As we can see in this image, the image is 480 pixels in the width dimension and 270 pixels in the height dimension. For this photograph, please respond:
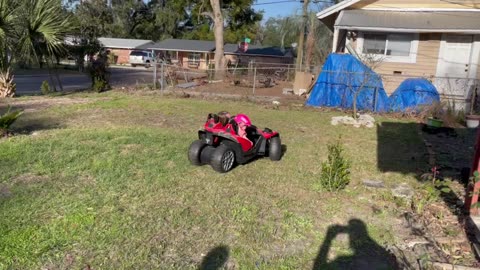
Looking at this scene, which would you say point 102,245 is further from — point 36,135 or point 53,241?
point 36,135

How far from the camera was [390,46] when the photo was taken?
1463cm

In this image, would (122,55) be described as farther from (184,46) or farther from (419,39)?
(419,39)

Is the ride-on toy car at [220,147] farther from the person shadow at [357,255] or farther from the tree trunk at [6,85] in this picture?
the tree trunk at [6,85]

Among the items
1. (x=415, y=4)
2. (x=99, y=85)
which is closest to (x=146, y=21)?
(x=99, y=85)

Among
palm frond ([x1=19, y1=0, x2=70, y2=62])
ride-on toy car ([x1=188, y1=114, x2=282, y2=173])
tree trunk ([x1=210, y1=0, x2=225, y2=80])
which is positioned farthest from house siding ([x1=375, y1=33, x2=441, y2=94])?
palm frond ([x1=19, y1=0, x2=70, y2=62])

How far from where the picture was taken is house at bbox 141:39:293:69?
158ft

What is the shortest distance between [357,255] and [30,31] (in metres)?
12.9

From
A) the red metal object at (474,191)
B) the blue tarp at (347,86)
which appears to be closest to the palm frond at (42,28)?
the blue tarp at (347,86)

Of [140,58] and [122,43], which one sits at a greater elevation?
[122,43]

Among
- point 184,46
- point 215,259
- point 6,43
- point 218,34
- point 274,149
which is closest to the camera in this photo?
point 215,259

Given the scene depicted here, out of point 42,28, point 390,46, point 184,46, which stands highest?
point 184,46

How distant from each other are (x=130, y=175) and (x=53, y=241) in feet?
6.24

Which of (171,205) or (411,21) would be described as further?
(411,21)

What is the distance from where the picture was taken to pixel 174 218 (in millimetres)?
3994
